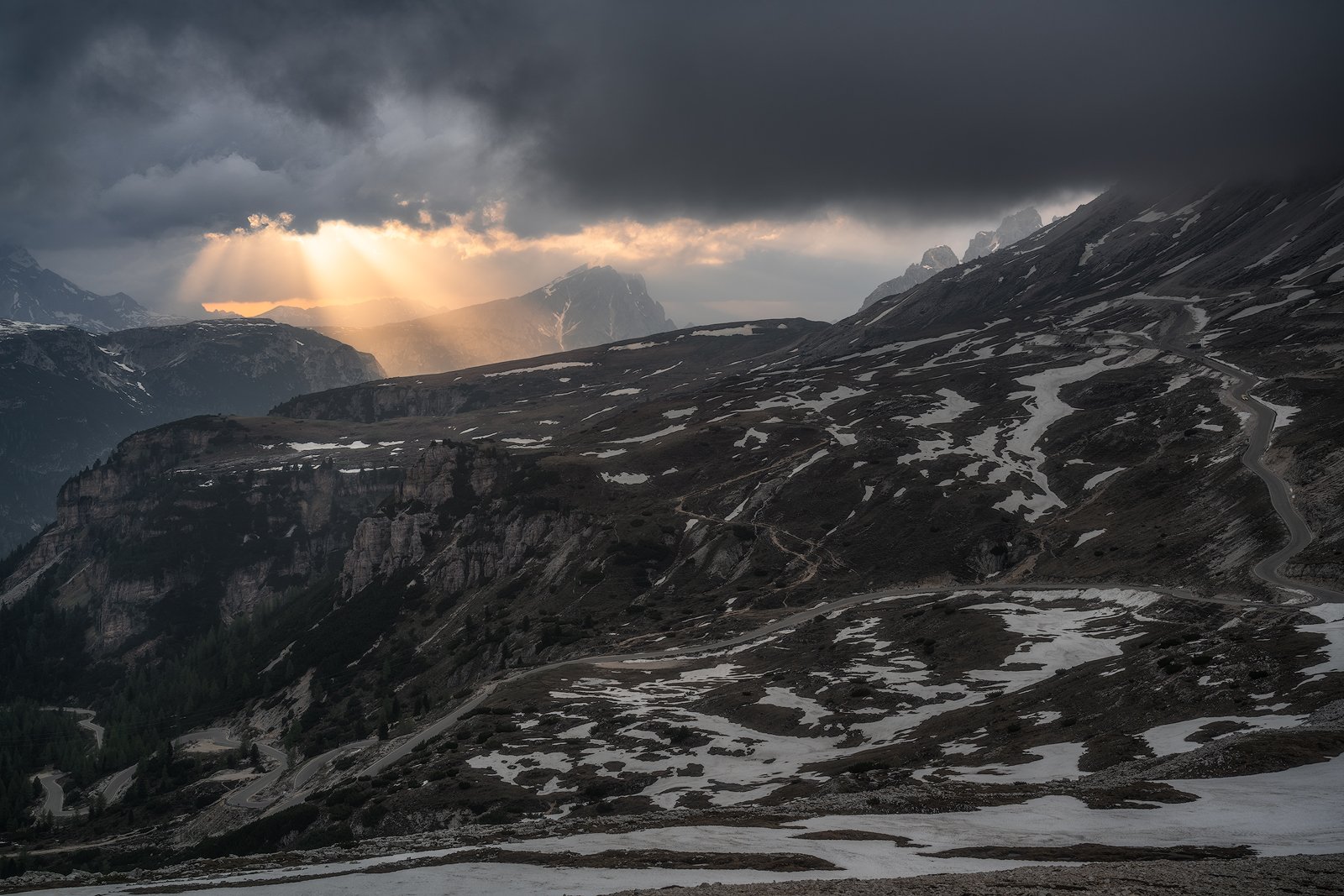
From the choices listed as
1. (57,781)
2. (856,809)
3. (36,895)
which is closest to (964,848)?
(856,809)

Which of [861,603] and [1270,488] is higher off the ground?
[1270,488]

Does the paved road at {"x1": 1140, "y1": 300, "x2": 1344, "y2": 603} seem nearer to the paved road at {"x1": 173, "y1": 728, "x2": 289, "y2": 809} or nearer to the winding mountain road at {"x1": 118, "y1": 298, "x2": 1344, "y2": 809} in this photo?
the winding mountain road at {"x1": 118, "y1": 298, "x2": 1344, "y2": 809}

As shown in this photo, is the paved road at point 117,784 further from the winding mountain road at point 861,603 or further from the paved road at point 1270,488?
→ the paved road at point 1270,488

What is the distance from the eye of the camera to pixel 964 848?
37250mm

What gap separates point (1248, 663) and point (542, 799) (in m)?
47.5

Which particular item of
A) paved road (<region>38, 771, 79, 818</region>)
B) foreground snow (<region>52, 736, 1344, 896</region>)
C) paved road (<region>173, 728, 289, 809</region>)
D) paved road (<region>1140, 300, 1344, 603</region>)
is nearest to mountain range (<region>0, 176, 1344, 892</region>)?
foreground snow (<region>52, 736, 1344, 896</region>)

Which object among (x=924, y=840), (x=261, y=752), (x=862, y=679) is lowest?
(x=261, y=752)

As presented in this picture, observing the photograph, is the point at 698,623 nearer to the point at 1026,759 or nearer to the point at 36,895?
the point at 1026,759

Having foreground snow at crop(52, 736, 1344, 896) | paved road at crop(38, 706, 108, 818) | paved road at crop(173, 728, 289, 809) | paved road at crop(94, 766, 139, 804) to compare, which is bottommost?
paved road at crop(38, 706, 108, 818)

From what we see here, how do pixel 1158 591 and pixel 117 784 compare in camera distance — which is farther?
pixel 117 784

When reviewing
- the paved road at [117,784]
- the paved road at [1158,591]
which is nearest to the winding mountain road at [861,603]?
the paved road at [1158,591]

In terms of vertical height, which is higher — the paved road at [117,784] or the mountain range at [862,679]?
the mountain range at [862,679]

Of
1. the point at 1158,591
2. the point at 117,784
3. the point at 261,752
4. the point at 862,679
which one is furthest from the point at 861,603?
the point at 117,784

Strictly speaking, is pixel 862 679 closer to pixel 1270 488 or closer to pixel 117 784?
pixel 1270 488
